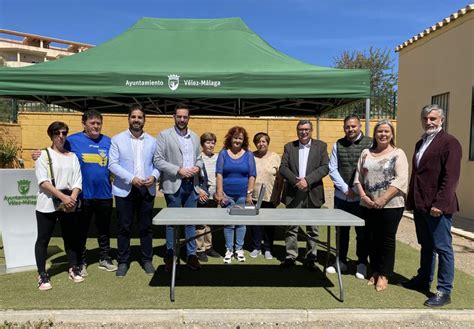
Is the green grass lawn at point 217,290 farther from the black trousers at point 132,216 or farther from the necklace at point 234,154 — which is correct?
the necklace at point 234,154

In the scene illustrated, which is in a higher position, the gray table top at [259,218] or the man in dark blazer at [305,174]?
the man in dark blazer at [305,174]

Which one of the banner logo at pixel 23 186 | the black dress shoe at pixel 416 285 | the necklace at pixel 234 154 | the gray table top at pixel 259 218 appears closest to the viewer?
the gray table top at pixel 259 218

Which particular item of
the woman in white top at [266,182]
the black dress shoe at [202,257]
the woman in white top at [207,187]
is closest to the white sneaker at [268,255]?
the woman in white top at [266,182]

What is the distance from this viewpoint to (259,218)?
151 inches

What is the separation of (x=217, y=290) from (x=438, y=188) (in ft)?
7.77

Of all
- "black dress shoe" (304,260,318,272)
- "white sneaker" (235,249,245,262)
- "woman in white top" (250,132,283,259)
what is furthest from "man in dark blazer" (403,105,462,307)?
"white sneaker" (235,249,245,262)

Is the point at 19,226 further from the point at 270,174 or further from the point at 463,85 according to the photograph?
the point at 463,85

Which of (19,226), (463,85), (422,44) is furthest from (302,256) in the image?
(422,44)

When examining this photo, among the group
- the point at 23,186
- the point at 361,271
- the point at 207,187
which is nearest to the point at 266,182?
the point at 207,187

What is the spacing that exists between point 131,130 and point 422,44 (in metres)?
8.77

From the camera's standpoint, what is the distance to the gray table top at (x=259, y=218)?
3.61 meters

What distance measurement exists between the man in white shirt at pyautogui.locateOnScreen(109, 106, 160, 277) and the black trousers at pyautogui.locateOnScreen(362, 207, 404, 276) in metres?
2.39

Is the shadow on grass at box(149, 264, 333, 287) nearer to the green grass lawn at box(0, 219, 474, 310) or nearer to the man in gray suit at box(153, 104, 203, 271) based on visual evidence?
A: the green grass lawn at box(0, 219, 474, 310)

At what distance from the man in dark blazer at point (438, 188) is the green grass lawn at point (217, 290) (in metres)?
0.34
